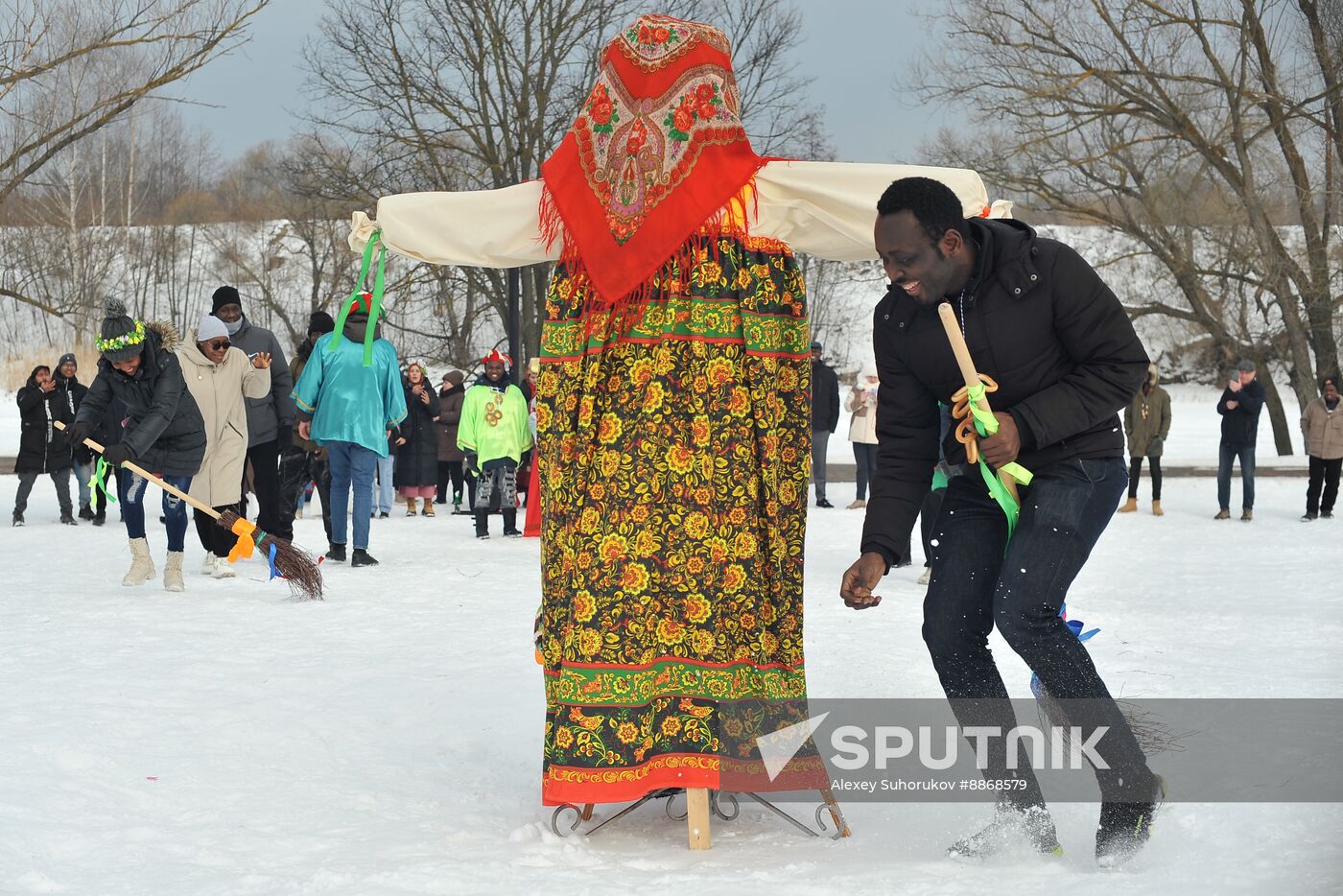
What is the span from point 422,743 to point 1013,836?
Result: 2.36 m

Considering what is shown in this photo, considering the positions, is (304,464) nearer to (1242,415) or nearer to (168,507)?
(168,507)

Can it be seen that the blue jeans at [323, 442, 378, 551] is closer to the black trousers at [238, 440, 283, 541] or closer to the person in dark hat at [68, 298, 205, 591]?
the black trousers at [238, 440, 283, 541]

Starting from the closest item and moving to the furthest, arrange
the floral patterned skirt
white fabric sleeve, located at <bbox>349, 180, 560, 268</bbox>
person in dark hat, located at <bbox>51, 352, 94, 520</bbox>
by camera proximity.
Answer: the floral patterned skirt, white fabric sleeve, located at <bbox>349, 180, 560, 268</bbox>, person in dark hat, located at <bbox>51, 352, 94, 520</bbox>

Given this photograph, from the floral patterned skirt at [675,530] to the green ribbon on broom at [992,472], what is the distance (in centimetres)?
71

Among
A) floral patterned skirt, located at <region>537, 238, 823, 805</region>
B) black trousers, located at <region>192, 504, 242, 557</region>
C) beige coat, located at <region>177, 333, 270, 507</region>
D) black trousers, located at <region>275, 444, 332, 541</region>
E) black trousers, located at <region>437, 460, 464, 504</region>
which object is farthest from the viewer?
black trousers, located at <region>437, 460, 464, 504</region>

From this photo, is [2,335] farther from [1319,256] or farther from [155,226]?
[1319,256]

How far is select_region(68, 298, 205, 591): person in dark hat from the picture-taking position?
8734 mm

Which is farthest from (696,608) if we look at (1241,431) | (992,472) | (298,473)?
(1241,431)

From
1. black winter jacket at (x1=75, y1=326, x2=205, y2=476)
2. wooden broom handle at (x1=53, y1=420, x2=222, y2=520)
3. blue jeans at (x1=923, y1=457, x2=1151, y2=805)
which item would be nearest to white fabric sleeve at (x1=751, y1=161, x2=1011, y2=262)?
blue jeans at (x1=923, y1=457, x2=1151, y2=805)

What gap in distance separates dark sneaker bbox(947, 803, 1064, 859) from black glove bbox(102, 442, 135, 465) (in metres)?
6.19

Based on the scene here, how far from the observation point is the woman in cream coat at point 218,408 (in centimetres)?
954

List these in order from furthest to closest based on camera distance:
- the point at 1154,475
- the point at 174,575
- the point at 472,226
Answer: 1. the point at 1154,475
2. the point at 174,575
3. the point at 472,226

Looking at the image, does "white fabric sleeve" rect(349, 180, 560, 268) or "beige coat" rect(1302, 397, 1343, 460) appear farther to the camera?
"beige coat" rect(1302, 397, 1343, 460)

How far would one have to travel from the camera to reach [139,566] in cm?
973
